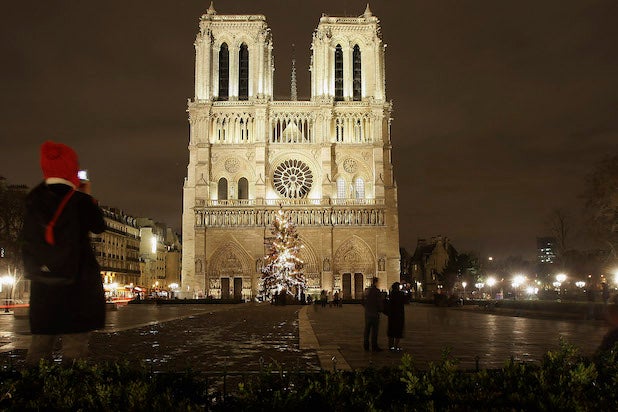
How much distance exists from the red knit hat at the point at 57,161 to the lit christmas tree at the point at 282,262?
50.4 m

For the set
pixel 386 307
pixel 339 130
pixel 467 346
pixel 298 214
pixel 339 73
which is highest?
pixel 339 73

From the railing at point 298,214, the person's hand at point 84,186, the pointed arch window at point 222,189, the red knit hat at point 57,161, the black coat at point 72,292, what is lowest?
the black coat at point 72,292

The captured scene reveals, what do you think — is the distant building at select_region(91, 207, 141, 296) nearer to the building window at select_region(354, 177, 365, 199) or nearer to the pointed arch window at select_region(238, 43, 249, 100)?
the pointed arch window at select_region(238, 43, 249, 100)

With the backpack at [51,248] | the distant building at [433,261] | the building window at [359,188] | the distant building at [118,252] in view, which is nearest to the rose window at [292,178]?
the building window at [359,188]

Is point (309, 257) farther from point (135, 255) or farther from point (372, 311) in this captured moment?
point (372, 311)

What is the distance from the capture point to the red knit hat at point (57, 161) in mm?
4875

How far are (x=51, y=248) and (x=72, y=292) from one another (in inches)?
13.9

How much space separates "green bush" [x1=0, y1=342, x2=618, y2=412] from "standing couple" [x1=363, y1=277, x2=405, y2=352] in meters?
7.05

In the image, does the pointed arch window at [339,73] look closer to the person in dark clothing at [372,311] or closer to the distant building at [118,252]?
the distant building at [118,252]

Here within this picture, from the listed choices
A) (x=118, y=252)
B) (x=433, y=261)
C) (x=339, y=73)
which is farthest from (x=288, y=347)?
(x=433, y=261)

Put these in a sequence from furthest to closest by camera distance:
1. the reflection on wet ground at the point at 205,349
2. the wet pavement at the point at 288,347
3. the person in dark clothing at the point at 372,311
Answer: the person in dark clothing at the point at 372,311 < the wet pavement at the point at 288,347 < the reflection on wet ground at the point at 205,349

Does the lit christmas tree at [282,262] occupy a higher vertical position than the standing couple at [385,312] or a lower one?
higher

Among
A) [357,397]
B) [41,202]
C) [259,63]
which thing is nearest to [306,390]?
[357,397]

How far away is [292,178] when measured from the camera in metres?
64.1
